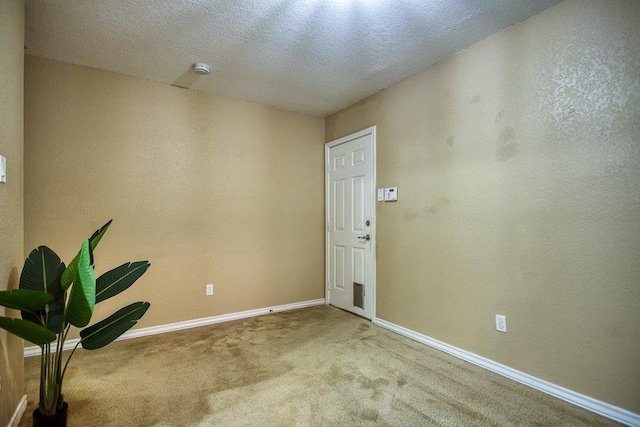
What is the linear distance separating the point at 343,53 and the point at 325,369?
2.41m

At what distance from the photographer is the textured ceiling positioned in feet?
6.51

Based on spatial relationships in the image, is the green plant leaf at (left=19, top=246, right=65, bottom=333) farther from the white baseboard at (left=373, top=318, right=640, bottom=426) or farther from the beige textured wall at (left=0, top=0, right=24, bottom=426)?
the white baseboard at (left=373, top=318, right=640, bottom=426)

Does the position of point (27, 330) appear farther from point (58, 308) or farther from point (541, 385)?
point (541, 385)

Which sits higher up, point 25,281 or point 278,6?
point 278,6

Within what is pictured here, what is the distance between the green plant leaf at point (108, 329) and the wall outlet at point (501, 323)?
2.27m

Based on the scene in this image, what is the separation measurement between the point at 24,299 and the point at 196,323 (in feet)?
6.87

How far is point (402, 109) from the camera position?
3000 mm

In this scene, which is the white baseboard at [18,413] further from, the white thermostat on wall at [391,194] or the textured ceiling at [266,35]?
the white thermostat on wall at [391,194]

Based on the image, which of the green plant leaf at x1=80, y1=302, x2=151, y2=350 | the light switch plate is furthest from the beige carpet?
the light switch plate

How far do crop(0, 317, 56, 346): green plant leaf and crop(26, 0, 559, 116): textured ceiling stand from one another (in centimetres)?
184

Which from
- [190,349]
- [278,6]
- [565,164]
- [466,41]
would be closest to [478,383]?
[565,164]

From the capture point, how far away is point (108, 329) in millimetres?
1553

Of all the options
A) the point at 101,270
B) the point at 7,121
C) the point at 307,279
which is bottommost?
the point at 307,279

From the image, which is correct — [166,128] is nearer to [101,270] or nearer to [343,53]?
[101,270]
